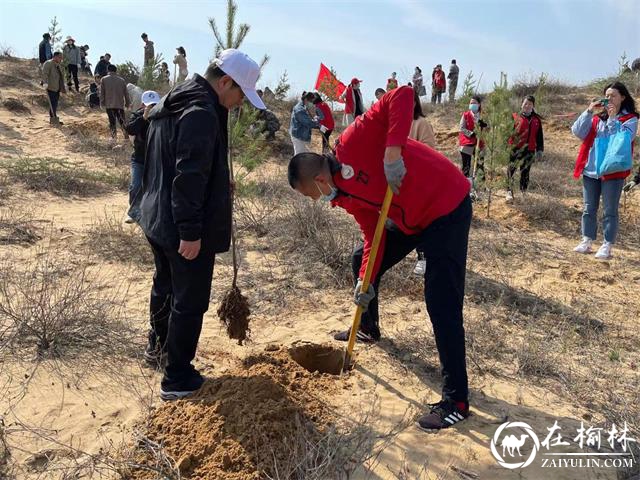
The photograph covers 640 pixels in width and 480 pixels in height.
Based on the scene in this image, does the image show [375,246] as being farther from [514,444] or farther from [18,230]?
[18,230]

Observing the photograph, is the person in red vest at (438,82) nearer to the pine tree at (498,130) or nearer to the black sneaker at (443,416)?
the pine tree at (498,130)

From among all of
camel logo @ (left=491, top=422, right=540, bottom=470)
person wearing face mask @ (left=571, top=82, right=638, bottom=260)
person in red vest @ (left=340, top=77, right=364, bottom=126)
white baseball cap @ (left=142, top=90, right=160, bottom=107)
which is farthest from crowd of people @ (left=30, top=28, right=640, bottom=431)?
person in red vest @ (left=340, top=77, right=364, bottom=126)

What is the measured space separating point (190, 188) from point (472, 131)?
6523 mm

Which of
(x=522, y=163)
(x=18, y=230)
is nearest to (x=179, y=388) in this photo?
(x=18, y=230)

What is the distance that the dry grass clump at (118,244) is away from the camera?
16.6 ft

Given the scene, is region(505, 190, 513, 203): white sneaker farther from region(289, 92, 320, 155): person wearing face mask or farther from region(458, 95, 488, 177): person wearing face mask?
region(289, 92, 320, 155): person wearing face mask

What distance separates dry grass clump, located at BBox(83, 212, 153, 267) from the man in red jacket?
9.32 feet

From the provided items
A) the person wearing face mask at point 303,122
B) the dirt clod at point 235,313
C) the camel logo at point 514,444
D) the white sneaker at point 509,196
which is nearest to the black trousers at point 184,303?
the dirt clod at point 235,313

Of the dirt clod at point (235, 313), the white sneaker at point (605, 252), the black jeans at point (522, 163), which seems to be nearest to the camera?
the dirt clod at point (235, 313)

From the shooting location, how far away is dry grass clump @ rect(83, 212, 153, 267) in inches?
199

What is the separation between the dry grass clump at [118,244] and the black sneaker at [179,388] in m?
2.33

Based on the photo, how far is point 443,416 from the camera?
273 centimetres

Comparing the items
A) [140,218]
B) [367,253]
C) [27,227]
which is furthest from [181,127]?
[27,227]

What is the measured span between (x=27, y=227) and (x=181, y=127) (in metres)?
3.99
